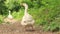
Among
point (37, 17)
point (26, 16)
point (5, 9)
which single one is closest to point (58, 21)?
point (26, 16)

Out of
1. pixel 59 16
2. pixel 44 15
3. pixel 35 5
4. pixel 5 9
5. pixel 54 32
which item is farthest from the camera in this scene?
pixel 5 9

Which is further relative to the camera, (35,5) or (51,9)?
(35,5)

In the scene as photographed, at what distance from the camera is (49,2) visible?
10.7m

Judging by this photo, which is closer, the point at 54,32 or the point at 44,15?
the point at 54,32

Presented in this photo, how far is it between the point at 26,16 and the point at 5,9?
33.4 ft

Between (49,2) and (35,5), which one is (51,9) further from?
(35,5)

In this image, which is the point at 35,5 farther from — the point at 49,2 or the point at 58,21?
the point at 58,21

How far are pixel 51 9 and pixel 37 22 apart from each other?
111 cm

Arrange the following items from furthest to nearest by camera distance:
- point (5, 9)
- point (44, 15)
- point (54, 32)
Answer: point (5, 9)
point (44, 15)
point (54, 32)

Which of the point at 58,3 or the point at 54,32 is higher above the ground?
the point at 58,3

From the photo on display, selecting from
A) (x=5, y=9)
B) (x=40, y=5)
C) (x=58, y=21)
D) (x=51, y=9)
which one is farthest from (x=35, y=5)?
(x=5, y=9)

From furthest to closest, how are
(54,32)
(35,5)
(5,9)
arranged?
(5,9), (35,5), (54,32)

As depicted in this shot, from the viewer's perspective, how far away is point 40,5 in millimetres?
12562

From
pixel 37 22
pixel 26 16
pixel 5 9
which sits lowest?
pixel 5 9
